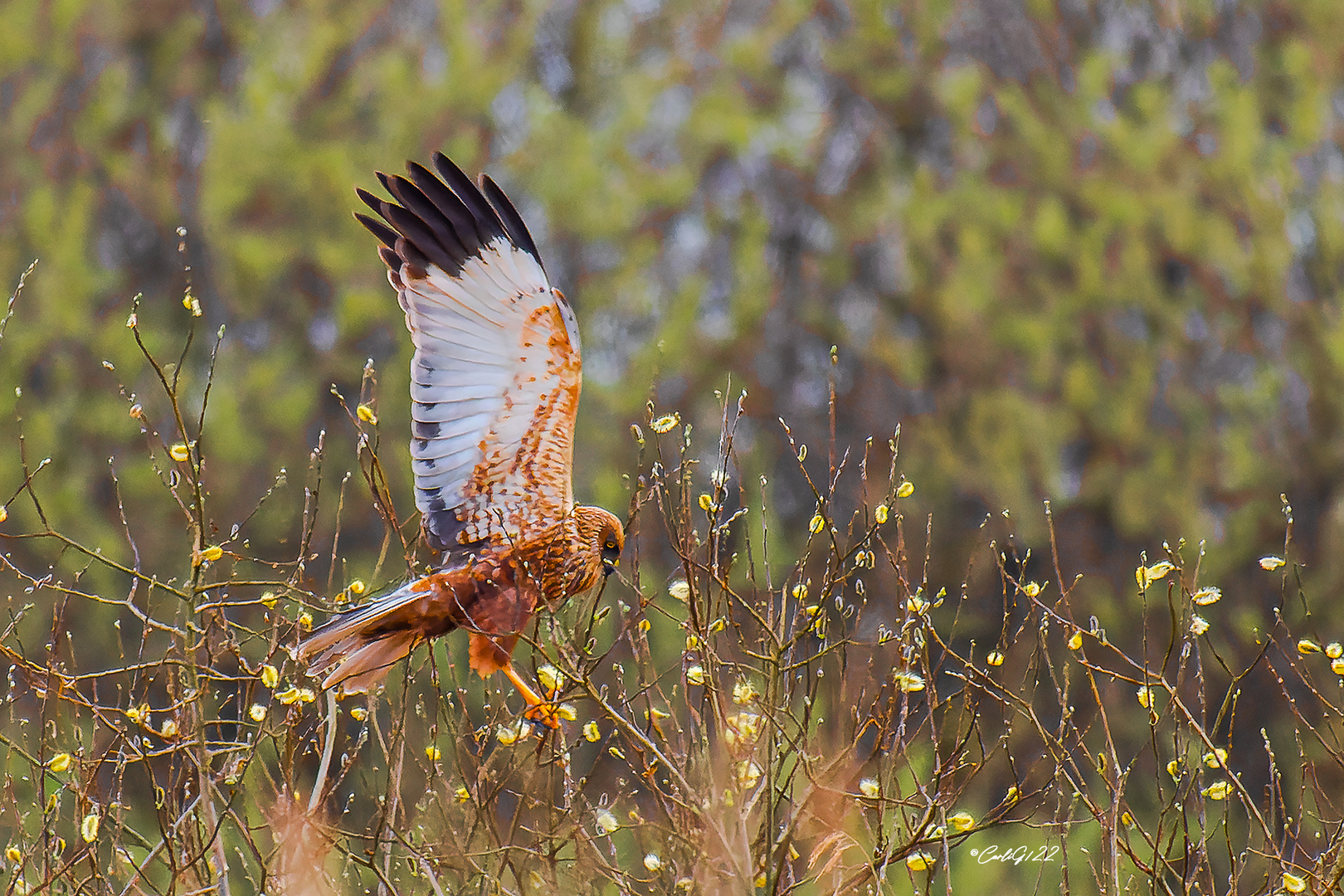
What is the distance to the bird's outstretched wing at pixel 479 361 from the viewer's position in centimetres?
265

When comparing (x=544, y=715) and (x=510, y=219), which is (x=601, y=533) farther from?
(x=510, y=219)

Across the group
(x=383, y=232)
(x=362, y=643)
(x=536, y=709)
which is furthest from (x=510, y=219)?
(x=536, y=709)

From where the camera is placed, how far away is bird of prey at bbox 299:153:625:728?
2.55 meters

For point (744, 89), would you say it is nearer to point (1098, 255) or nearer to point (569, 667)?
point (1098, 255)

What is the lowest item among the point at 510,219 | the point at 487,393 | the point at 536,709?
the point at 536,709

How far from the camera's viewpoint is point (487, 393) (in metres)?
2.71

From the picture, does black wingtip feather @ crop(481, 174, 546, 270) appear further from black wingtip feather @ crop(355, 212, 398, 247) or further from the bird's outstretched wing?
black wingtip feather @ crop(355, 212, 398, 247)

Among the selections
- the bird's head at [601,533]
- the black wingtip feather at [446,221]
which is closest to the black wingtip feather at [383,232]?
the black wingtip feather at [446,221]

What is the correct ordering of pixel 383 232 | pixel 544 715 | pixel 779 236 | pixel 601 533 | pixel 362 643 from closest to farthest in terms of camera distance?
pixel 544 715 → pixel 362 643 → pixel 601 533 → pixel 383 232 → pixel 779 236

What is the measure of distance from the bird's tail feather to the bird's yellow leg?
0.69 ft

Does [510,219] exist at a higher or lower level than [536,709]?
higher

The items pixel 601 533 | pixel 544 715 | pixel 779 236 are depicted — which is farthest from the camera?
pixel 779 236

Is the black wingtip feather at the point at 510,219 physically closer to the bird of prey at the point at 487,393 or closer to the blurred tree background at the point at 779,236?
the bird of prey at the point at 487,393

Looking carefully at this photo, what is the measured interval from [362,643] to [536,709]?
1.32ft
